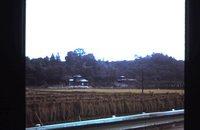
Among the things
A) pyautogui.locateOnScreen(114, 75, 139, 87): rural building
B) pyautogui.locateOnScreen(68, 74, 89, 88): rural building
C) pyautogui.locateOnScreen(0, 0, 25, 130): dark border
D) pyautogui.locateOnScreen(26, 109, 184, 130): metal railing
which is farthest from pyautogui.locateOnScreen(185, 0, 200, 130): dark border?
pyautogui.locateOnScreen(0, 0, 25, 130): dark border

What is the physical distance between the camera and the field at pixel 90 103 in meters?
1.43

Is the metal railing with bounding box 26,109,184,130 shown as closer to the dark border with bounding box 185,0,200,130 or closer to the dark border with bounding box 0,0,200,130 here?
the dark border with bounding box 185,0,200,130

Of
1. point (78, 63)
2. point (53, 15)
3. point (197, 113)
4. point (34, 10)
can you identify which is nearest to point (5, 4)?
point (34, 10)

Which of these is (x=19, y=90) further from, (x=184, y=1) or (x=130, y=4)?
(x=184, y=1)

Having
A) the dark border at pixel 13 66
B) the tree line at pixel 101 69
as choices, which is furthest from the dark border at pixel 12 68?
the tree line at pixel 101 69

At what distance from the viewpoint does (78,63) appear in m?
1.52

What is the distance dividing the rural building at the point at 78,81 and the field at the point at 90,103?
32 millimetres

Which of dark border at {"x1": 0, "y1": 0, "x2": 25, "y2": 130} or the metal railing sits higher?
dark border at {"x1": 0, "y1": 0, "x2": 25, "y2": 130}

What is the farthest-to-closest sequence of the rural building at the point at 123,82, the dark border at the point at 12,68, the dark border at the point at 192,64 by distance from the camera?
the rural building at the point at 123,82
the dark border at the point at 192,64
the dark border at the point at 12,68

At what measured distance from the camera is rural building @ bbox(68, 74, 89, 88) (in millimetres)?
1490

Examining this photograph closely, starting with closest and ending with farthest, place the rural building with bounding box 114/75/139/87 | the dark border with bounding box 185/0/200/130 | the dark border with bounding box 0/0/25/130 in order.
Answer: the dark border with bounding box 0/0/25/130
the dark border with bounding box 185/0/200/130
the rural building with bounding box 114/75/139/87

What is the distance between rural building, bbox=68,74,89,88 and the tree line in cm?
2

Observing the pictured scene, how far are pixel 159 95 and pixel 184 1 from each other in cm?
50

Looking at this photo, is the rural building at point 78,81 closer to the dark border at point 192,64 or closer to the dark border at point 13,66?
the dark border at point 13,66
